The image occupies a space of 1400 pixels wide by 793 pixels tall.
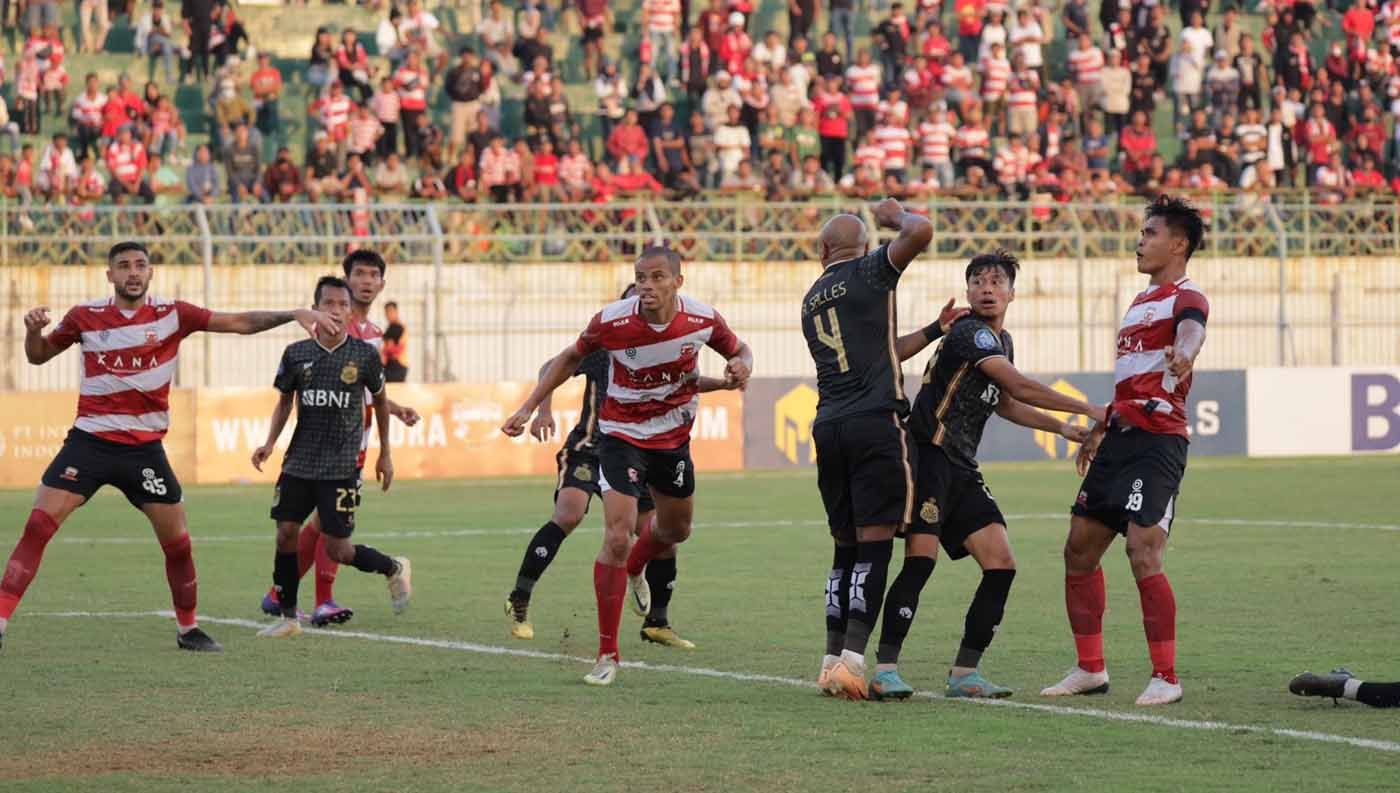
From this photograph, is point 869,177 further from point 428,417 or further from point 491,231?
point 428,417

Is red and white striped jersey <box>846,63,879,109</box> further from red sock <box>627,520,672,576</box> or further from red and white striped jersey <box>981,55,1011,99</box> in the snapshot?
red sock <box>627,520,672,576</box>

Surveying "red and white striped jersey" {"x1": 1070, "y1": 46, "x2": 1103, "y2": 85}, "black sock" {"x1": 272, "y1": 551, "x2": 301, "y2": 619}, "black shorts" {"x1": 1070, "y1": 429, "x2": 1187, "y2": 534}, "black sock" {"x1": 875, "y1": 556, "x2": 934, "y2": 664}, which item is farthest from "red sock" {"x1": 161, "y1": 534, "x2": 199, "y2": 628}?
"red and white striped jersey" {"x1": 1070, "y1": 46, "x2": 1103, "y2": 85}

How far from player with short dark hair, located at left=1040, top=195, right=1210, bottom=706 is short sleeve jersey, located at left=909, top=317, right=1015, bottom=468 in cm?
55

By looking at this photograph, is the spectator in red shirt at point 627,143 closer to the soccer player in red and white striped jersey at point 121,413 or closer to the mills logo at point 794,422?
the mills logo at point 794,422

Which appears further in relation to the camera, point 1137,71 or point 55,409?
point 1137,71

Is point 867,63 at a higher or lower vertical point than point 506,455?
higher

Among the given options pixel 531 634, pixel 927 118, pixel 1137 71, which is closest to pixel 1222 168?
pixel 1137 71

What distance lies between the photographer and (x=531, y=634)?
12094 mm

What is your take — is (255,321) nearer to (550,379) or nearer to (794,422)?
(550,379)

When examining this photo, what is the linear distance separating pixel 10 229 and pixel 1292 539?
53.5 feet

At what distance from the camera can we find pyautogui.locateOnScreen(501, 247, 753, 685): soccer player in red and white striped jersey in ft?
34.1

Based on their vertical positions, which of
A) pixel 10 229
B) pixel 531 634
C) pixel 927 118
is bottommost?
pixel 531 634

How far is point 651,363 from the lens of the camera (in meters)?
10.6

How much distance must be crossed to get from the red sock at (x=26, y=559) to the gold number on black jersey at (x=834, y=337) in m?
4.36
